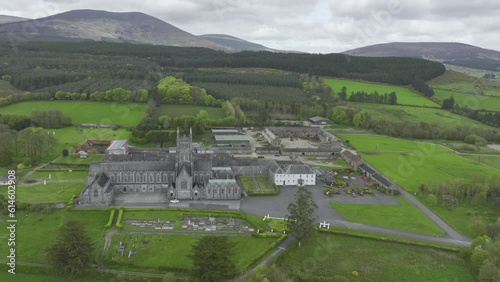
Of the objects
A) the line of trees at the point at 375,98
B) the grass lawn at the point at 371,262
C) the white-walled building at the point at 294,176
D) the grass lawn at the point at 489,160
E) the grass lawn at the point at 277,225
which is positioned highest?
the line of trees at the point at 375,98

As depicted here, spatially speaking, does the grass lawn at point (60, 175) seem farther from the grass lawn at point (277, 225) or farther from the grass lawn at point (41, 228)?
the grass lawn at point (277, 225)

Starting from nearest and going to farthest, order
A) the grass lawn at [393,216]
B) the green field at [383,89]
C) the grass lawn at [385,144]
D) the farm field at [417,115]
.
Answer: the grass lawn at [393,216]
the grass lawn at [385,144]
the farm field at [417,115]
the green field at [383,89]

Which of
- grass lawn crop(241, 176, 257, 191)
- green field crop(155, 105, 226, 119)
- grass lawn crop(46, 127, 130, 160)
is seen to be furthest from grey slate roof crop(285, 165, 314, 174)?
green field crop(155, 105, 226, 119)

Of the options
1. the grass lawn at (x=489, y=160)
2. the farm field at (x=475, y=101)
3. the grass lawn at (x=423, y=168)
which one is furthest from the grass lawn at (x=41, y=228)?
the farm field at (x=475, y=101)

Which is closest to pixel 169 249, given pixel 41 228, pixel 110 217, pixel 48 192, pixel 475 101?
pixel 110 217

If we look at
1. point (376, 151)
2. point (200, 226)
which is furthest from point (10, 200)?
point (376, 151)

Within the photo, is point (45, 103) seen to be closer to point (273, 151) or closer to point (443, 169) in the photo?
point (273, 151)
